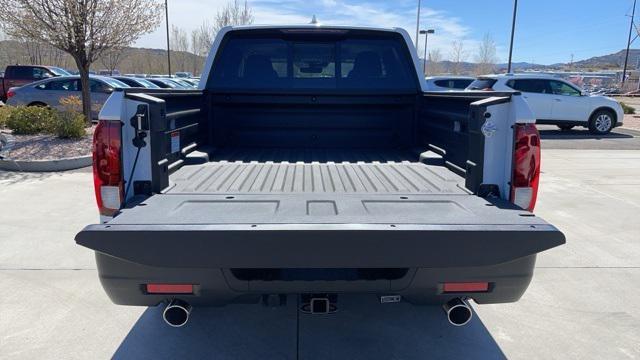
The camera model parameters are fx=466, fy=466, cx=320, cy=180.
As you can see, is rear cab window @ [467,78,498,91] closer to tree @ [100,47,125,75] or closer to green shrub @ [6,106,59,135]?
tree @ [100,47,125,75]

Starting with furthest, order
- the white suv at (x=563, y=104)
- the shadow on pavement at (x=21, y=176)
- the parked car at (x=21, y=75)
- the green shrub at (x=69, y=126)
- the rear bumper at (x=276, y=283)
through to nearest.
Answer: the parked car at (x=21, y=75) → the white suv at (x=563, y=104) → the green shrub at (x=69, y=126) → the shadow on pavement at (x=21, y=176) → the rear bumper at (x=276, y=283)

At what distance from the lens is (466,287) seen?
2350mm

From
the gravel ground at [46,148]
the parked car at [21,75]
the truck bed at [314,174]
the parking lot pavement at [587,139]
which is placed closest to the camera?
the truck bed at [314,174]

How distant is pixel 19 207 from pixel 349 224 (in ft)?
18.7

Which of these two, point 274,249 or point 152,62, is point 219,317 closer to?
point 274,249

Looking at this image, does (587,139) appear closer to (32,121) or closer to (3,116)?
(32,121)

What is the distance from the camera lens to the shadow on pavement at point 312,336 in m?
2.98

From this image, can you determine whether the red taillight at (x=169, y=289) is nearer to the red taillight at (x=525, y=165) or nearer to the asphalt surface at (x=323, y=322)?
the asphalt surface at (x=323, y=322)

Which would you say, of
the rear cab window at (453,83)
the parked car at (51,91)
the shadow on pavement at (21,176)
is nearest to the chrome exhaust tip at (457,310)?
the shadow on pavement at (21,176)

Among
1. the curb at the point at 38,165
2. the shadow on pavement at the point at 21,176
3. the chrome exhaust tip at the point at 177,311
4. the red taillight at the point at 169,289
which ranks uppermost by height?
the red taillight at the point at 169,289

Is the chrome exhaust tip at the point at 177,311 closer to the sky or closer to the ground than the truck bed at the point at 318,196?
closer to the ground

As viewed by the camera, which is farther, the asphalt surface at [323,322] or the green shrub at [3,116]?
the green shrub at [3,116]

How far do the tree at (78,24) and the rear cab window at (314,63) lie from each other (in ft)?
→ 26.7

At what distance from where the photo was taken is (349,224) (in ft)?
7.02
